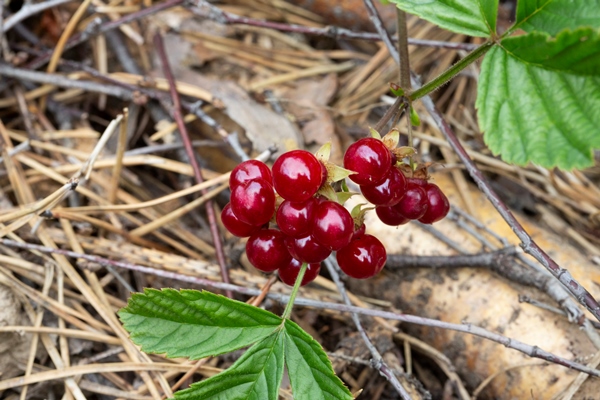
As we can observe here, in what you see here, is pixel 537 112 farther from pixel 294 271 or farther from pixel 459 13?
pixel 294 271

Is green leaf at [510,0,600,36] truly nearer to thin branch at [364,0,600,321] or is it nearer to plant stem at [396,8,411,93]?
plant stem at [396,8,411,93]

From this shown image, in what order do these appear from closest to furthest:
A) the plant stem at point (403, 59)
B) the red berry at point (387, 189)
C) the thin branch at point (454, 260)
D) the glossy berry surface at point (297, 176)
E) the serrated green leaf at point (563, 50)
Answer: the serrated green leaf at point (563, 50), the glossy berry surface at point (297, 176), the red berry at point (387, 189), the plant stem at point (403, 59), the thin branch at point (454, 260)

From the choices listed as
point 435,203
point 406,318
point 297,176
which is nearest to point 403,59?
point 435,203

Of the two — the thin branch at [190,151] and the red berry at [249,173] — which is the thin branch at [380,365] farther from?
the red berry at [249,173]

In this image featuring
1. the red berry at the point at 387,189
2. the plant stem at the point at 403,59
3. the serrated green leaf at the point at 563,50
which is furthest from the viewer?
the plant stem at the point at 403,59

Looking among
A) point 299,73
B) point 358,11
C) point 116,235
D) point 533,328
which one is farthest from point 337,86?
point 533,328

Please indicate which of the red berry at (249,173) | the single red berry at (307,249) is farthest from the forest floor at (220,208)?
the red berry at (249,173)
